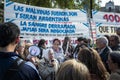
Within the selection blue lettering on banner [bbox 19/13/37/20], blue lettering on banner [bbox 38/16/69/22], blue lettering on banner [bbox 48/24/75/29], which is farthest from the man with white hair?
blue lettering on banner [bbox 48/24/75/29]

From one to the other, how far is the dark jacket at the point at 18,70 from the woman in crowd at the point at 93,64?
1.26m

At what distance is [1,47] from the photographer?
4.17 metres

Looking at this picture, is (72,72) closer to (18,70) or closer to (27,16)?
(18,70)

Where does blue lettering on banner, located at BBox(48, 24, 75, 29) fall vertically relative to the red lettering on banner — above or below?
below

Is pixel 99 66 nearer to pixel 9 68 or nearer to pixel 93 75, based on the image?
pixel 93 75

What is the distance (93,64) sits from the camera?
5312 mm

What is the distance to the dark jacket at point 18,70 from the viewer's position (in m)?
4.04

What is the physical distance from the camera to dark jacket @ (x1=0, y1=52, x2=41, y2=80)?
4035 mm

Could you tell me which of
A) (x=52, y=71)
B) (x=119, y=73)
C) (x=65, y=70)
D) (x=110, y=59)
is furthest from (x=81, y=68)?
(x=52, y=71)

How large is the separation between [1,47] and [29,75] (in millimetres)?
420

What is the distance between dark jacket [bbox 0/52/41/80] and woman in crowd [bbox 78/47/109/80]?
1.26m

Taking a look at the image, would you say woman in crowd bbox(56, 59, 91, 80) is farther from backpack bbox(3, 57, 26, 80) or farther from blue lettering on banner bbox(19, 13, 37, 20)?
blue lettering on banner bbox(19, 13, 37, 20)

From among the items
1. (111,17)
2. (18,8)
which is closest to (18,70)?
(18,8)

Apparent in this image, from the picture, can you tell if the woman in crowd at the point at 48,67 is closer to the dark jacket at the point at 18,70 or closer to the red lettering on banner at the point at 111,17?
the dark jacket at the point at 18,70
